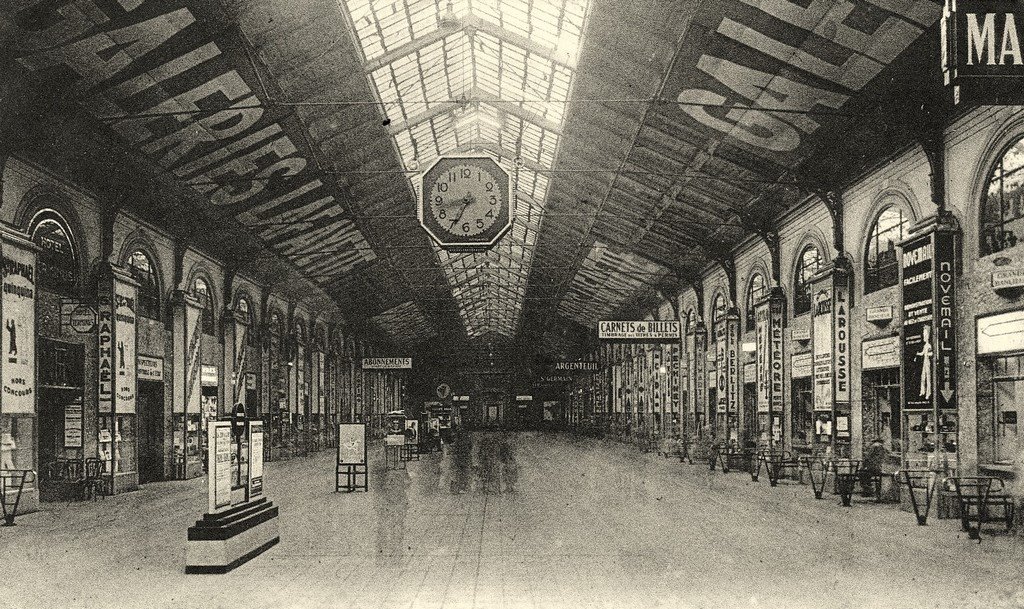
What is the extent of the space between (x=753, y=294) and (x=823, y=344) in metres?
6.78

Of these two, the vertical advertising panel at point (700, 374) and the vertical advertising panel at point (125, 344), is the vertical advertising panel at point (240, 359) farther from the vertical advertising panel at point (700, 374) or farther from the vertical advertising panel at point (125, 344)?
the vertical advertising panel at point (700, 374)

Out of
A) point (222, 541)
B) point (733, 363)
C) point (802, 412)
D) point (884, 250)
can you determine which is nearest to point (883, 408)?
point (884, 250)

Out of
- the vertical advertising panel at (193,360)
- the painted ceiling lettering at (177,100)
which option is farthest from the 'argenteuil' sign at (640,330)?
the vertical advertising panel at (193,360)

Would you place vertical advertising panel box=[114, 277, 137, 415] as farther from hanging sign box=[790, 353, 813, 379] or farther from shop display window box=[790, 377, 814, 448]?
shop display window box=[790, 377, 814, 448]

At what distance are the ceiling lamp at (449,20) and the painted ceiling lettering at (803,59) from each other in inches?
189

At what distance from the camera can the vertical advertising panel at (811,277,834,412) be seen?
2114cm

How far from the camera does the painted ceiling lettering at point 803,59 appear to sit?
45.4ft

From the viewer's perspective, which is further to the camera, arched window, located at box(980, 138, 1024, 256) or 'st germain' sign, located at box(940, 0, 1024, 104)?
arched window, located at box(980, 138, 1024, 256)

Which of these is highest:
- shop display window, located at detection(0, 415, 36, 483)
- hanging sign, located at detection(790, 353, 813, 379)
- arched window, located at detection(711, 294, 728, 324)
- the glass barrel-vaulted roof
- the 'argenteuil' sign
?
the glass barrel-vaulted roof

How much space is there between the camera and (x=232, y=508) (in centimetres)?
1112

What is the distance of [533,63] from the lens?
819 inches

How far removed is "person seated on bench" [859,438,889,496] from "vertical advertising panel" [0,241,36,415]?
15311 millimetres

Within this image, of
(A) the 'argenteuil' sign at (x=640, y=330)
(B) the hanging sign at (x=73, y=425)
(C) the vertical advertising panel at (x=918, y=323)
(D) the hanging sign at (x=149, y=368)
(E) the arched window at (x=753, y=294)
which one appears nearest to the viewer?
(C) the vertical advertising panel at (x=918, y=323)

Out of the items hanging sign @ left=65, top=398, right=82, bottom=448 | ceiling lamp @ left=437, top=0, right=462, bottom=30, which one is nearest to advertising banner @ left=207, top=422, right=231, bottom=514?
hanging sign @ left=65, top=398, right=82, bottom=448
